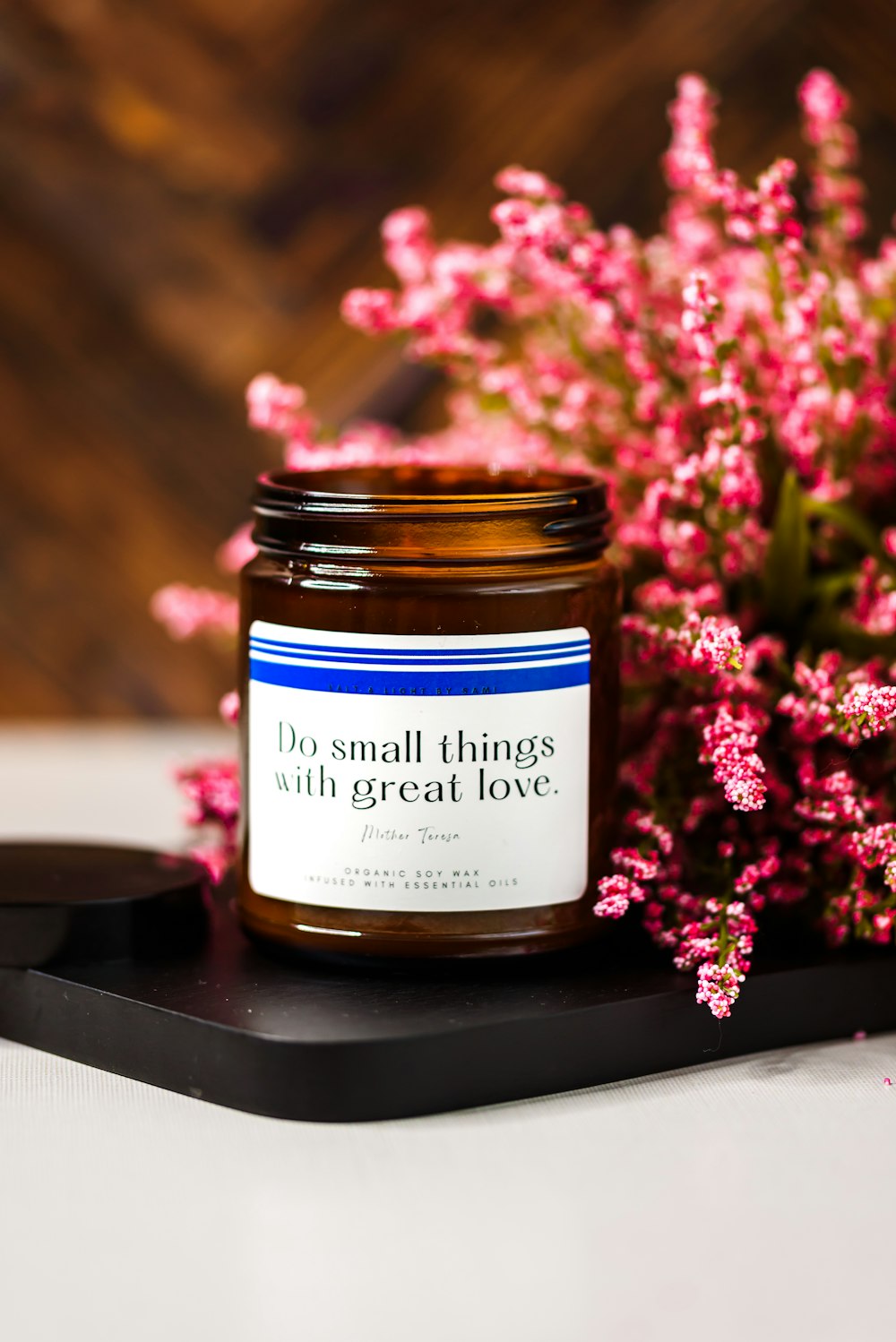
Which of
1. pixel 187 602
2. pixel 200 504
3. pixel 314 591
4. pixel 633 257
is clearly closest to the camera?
pixel 314 591

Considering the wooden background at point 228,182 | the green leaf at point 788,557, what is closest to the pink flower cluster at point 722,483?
the green leaf at point 788,557

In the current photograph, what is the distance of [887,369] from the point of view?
2.80 ft

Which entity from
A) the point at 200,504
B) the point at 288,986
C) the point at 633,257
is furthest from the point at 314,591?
the point at 200,504

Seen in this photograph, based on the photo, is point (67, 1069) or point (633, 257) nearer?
point (67, 1069)

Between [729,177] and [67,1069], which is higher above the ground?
[729,177]

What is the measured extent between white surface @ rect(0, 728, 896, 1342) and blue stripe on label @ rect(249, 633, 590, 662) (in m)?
0.18

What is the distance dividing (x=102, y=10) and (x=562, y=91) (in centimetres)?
38

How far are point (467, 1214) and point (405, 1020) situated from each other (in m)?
0.09

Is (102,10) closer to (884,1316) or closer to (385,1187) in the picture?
(385,1187)

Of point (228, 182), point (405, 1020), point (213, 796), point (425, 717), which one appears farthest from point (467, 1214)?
point (228, 182)

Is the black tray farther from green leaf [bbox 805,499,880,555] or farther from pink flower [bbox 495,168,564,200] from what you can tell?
pink flower [bbox 495,168,564,200]

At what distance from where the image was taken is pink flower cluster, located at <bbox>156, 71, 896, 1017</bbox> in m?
0.71

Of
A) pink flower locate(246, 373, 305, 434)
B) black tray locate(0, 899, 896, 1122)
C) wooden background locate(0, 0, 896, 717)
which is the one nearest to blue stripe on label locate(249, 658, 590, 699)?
black tray locate(0, 899, 896, 1122)

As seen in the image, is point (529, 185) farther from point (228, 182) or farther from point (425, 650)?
point (228, 182)
